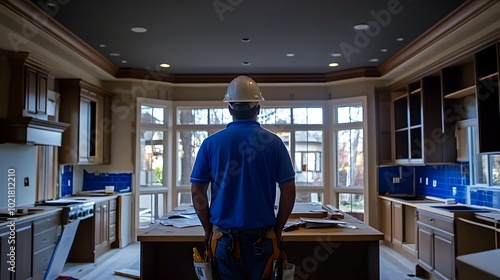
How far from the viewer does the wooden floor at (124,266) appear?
5.01m

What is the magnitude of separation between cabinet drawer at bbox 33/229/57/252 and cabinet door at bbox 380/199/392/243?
15.3ft

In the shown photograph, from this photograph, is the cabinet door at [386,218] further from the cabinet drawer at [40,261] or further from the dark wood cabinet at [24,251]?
the dark wood cabinet at [24,251]

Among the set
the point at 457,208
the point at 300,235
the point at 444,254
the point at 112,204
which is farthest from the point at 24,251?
the point at 457,208

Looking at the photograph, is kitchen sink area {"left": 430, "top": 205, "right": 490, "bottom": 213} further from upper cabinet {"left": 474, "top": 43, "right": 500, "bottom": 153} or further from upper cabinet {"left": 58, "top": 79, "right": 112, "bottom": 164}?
upper cabinet {"left": 58, "top": 79, "right": 112, "bottom": 164}

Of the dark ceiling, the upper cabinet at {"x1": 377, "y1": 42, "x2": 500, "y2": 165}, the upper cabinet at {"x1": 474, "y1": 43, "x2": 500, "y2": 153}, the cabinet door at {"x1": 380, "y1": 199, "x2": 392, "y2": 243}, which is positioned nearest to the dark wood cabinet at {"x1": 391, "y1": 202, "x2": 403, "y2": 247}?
the cabinet door at {"x1": 380, "y1": 199, "x2": 392, "y2": 243}

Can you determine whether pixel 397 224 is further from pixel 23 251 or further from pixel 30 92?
pixel 30 92

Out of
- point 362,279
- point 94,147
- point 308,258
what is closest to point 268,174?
point 308,258

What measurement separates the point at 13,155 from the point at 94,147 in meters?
1.93

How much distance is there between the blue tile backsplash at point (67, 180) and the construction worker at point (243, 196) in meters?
4.86

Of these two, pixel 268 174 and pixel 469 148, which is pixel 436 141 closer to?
pixel 469 148

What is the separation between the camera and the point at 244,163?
2.04 meters

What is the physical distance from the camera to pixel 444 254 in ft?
14.4

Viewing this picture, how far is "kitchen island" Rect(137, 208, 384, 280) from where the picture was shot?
2664 mm

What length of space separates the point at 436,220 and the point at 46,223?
13.8ft
